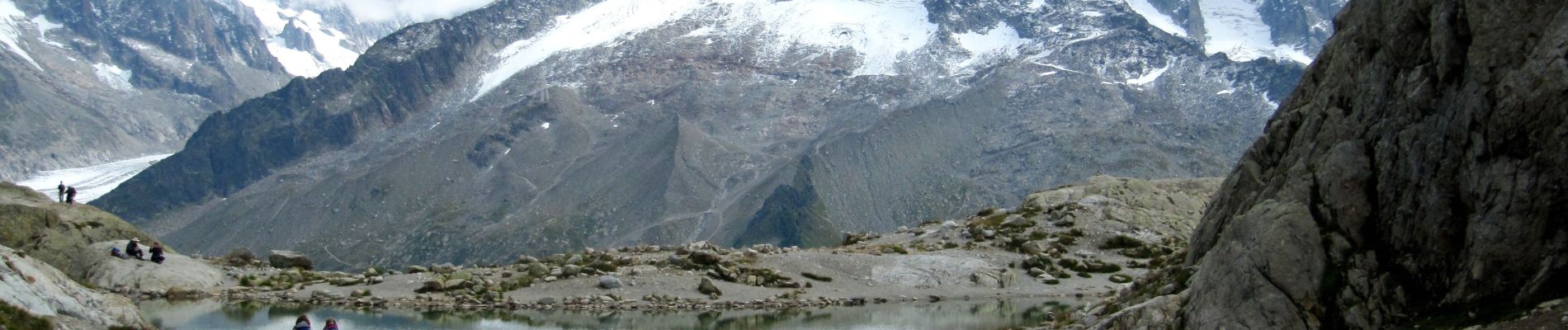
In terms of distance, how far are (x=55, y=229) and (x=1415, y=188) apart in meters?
69.6

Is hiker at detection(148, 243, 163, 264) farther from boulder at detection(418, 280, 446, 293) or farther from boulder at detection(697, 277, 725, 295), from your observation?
boulder at detection(697, 277, 725, 295)

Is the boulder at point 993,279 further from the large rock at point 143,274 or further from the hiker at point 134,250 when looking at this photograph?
the hiker at point 134,250

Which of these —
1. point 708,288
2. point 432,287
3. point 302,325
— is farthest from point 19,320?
point 708,288

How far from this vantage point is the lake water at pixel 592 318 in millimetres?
58750

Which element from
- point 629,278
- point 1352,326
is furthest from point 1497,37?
point 629,278

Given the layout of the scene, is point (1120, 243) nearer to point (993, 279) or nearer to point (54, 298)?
point (993, 279)

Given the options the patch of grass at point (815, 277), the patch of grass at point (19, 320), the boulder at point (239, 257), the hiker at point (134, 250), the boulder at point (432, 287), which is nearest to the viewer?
the patch of grass at point (19, 320)

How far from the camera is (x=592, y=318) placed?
63.8 meters

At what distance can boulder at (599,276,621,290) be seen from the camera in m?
70.1

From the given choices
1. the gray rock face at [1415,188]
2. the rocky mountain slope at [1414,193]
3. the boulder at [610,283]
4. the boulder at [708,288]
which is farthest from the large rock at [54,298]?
the gray rock face at [1415,188]

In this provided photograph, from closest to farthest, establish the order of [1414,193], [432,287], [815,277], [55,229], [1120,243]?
1. [1414,193]
2. [432,287]
3. [55,229]
4. [815,277]
5. [1120,243]

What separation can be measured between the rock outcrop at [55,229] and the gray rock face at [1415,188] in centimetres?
6006

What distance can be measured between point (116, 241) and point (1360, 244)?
66.1 metres

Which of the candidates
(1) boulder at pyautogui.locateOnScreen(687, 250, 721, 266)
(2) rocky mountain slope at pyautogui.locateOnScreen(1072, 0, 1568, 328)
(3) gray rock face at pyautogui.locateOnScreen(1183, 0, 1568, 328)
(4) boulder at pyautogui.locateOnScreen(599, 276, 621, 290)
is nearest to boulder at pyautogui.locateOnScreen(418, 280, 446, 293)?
(4) boulder at pyautogui.locateOnScreen(599, 276, 621, 290)
